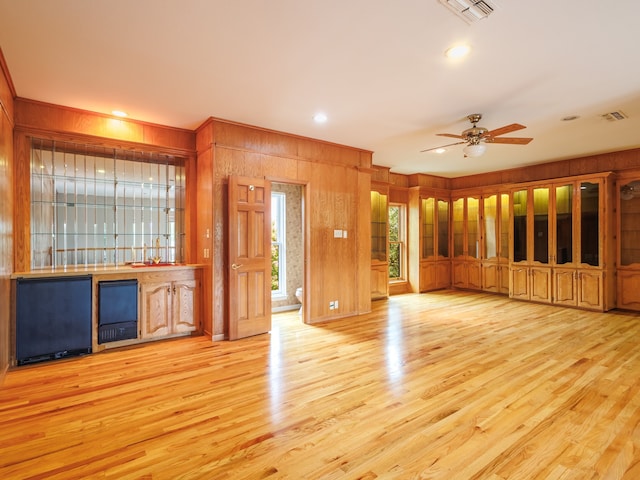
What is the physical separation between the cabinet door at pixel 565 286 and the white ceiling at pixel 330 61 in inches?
108

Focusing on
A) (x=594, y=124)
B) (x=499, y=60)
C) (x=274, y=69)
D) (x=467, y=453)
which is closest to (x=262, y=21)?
(x=274, y=69)

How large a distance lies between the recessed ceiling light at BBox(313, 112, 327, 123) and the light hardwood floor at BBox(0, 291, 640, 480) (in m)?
2.83

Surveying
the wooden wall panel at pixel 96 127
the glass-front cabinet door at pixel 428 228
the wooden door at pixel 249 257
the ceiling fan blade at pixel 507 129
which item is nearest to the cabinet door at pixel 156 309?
the wooden door at pixel 249 257

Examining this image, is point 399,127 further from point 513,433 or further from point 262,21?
point 513,433

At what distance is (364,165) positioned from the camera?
591 centimetres

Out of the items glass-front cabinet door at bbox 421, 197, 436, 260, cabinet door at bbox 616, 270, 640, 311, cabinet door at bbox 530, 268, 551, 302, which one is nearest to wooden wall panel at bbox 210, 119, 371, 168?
glass-front cabinet door at bbox 421, 197, 436, 260

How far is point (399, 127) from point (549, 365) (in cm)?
332

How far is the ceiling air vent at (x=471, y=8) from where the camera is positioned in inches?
86.0

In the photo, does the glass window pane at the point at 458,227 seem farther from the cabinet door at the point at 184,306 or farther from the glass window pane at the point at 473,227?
the cabinet door at the point at 184,306

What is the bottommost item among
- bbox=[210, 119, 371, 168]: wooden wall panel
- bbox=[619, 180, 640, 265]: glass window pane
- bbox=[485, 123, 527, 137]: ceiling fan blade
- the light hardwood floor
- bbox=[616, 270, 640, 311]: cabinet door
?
the light hardwood floor

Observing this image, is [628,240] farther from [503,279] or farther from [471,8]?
[471,8]

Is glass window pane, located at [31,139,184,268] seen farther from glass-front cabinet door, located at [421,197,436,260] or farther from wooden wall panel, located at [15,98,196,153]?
glass-front cabinet door, located at [421,197,436,260]

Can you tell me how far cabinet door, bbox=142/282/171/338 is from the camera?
14.0ft

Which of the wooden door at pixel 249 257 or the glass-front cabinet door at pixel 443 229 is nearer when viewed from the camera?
the wooden door at pixel 249 257
